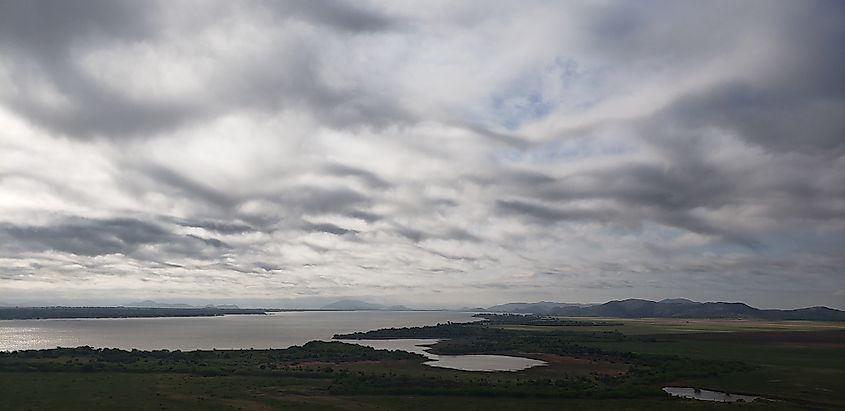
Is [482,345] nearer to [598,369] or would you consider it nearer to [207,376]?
[598,369]

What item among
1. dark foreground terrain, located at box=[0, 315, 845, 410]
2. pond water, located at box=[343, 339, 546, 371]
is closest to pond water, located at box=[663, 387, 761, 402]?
dark foreground terrain, located at box=[0, 315, 845, 410]

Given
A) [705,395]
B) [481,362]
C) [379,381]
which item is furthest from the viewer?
[481,362]

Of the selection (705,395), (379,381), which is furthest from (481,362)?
(705,395)

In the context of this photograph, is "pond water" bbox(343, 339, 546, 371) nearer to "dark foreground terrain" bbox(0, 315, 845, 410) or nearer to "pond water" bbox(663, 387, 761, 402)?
"dark foreground terrain" bbox(0, 315, 845, 410)

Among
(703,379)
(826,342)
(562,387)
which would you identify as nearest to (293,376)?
(562,387)

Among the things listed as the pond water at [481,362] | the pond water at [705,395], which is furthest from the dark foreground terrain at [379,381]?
the pond water at [481,362]

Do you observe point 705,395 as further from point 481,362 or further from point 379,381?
point 481,362
